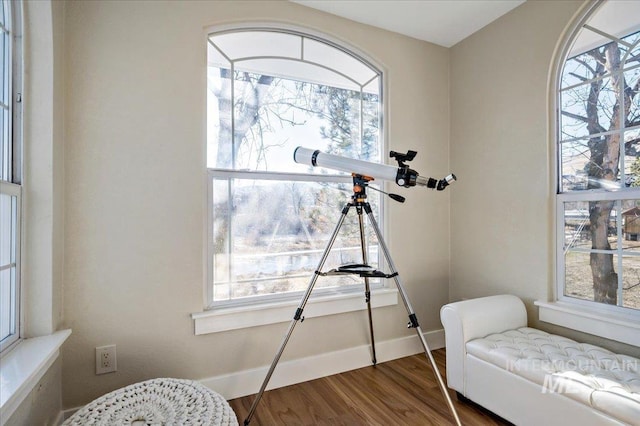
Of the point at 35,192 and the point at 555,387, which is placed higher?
the point at 35,192

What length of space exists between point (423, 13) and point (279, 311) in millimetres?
2282

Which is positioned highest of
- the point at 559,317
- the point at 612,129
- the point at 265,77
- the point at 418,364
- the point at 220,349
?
the point at 265,77

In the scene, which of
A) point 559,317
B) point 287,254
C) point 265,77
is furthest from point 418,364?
point 265,77

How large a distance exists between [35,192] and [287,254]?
1340 mm

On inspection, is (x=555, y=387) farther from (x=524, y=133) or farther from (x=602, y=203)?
(x=524, y=133)

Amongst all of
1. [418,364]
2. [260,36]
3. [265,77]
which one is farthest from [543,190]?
[260,36]

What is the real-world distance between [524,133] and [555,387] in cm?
156

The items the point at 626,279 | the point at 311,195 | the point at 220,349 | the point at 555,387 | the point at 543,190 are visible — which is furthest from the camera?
the point at 311,195

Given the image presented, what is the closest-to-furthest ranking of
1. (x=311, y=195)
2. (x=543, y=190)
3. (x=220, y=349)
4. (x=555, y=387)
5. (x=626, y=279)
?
(x=555, y=387) < (x=626, y=279) < (x=220, y=349) < (x=543, y=190) < (x=311, y=195)

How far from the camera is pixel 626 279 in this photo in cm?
174

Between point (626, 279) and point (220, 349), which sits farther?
point (220, 349)

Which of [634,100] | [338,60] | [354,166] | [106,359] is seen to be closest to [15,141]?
[106,359]

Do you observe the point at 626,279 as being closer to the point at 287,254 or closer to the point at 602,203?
the point at 602,203

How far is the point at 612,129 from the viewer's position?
1.81 metres
